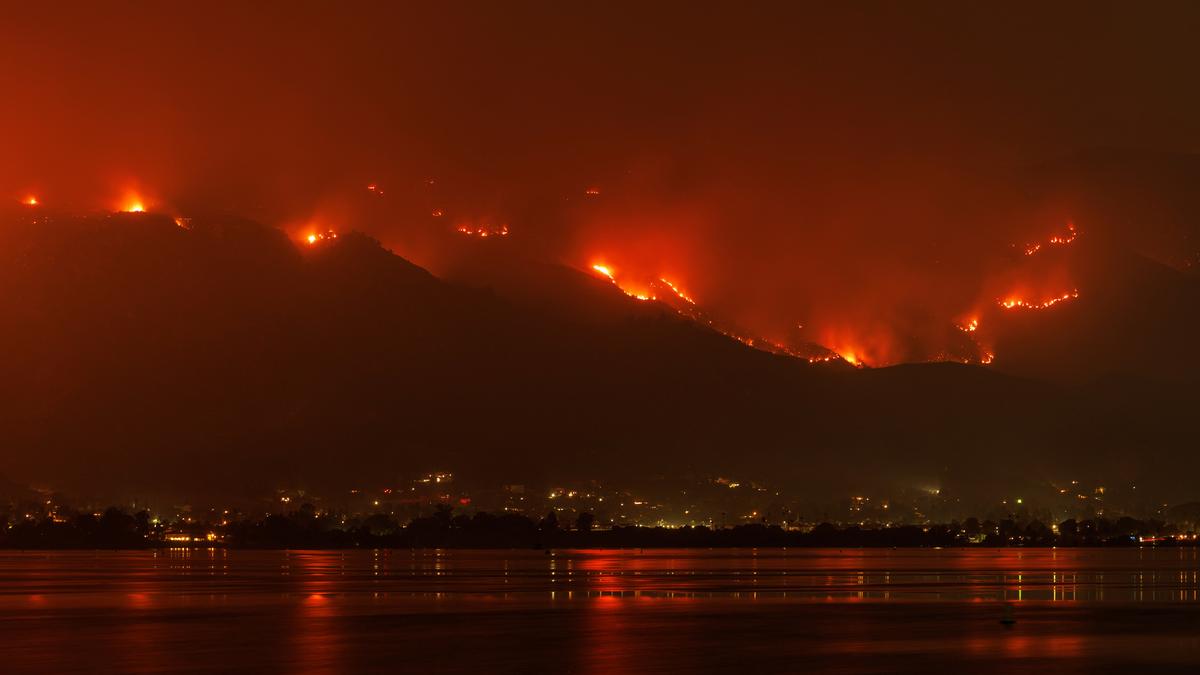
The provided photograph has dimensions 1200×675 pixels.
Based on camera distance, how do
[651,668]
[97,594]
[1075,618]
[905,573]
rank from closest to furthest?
[651,668]
[1075,618]
[97,594]
[905,573]

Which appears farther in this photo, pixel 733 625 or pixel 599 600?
pixel 599 600

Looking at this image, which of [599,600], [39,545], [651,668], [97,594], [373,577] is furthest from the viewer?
[39,545]

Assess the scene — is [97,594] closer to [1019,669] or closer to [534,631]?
[534,631]

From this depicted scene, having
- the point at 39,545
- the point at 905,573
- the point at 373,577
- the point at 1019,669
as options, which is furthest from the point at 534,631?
the point at 39,545

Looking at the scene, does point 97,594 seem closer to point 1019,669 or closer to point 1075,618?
point 1075,618

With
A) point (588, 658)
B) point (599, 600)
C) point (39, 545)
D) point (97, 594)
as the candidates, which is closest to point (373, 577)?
point (97, 594)

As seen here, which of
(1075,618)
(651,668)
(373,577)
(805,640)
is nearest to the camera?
(651,668)
